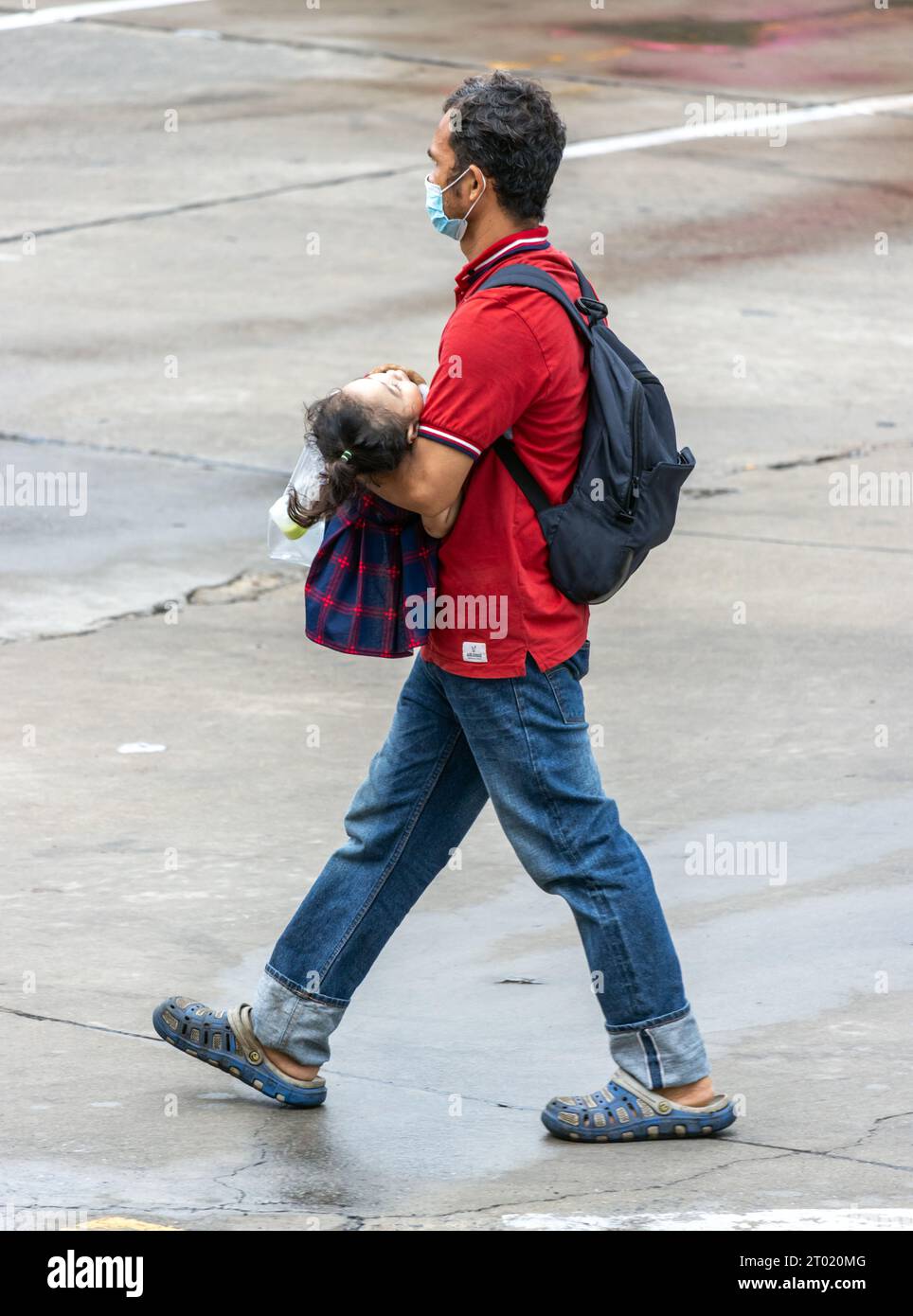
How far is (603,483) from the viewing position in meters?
4.20

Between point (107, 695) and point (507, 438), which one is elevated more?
point (507, 438)

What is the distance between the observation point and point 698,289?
40.6ft

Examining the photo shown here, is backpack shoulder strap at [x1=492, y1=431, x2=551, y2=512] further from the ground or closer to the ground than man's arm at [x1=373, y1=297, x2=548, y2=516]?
closer to the ground

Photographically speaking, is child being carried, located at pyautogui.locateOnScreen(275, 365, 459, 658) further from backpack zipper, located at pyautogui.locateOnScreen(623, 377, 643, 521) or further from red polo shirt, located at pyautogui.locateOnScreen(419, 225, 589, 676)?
backpack zipper, located at pyautogui.locateOnScreen(623, 377, 643, 521)

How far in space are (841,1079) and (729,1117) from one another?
0.31m

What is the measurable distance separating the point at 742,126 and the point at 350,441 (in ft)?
43.4

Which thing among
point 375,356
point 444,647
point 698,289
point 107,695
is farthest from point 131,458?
point 444,647

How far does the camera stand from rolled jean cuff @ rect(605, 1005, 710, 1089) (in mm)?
4379

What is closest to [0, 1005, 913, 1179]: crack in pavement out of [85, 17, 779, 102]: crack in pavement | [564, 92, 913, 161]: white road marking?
[564, 92, 913, 161]: white road marking

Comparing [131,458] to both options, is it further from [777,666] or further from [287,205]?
[287,205]

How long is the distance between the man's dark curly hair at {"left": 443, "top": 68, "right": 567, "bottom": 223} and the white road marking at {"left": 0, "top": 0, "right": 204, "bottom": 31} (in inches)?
597

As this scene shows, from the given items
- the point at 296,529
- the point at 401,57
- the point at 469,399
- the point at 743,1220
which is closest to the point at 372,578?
the point at 296,529

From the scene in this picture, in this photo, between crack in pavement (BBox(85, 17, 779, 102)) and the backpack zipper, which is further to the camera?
crack in pavement (BBox(85, 17, 779, 102))

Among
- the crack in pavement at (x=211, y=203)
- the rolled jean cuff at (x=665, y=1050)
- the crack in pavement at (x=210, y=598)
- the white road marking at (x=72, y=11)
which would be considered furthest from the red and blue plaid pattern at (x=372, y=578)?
the white road marking at (x=72, y=11)
